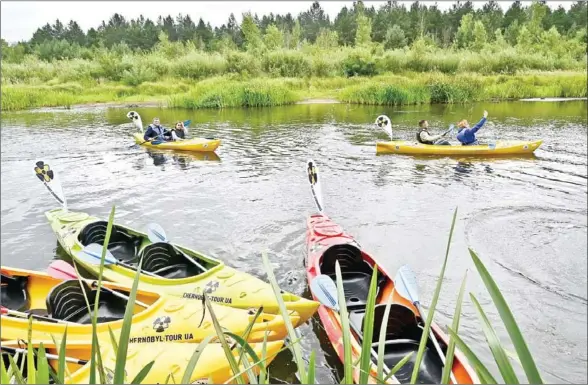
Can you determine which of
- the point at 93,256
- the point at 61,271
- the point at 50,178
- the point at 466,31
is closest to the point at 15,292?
the point at 61,271

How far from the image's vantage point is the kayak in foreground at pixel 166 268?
407cm

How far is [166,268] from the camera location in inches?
184

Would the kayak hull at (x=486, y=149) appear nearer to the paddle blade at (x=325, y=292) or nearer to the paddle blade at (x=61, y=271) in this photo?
the paddle blade at (x=325, y=292)

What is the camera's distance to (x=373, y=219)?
6770 millimetres

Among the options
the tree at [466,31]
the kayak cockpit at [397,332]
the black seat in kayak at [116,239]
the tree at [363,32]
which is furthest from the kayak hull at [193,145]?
the tree at [466,31]

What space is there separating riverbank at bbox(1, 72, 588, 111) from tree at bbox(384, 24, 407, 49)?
6.44 meters

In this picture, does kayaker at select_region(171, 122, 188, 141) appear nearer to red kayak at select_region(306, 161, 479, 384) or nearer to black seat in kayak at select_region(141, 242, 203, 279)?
red kayak at select_region(306, 161, 479, 384)

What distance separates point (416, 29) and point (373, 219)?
93.7 feet

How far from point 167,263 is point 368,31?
97.8 ft

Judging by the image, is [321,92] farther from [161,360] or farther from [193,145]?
[161,360]

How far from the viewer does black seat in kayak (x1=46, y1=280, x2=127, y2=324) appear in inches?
148

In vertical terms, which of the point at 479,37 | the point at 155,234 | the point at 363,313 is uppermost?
the point at 479,37

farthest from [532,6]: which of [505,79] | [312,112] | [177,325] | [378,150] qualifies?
[177,325]

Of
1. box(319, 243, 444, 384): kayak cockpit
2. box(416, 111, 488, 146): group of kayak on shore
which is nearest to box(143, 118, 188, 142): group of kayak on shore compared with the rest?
box(416, 111, 488, 146): group of kayak on shore
